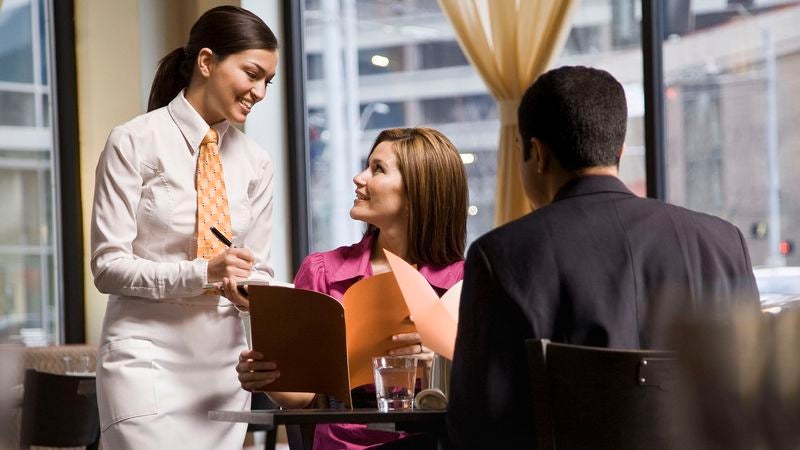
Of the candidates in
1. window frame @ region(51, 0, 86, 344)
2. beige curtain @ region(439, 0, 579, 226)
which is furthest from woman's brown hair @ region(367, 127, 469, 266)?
window frame @ region(51, 0, 86, 344)

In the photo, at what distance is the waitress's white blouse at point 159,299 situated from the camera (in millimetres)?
2098

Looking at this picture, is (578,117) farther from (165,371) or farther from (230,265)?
(165,371)

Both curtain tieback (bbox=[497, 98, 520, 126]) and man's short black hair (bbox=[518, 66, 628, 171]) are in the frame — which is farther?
curtain tieback (bbox=[497, 98, 520, 126])

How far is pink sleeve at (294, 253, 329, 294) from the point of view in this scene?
232 cm

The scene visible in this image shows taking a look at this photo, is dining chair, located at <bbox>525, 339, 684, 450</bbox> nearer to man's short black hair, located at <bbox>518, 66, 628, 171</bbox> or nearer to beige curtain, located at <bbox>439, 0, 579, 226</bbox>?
man's short black hair, located at <bbox>518, 66, 628, 171</bbox>

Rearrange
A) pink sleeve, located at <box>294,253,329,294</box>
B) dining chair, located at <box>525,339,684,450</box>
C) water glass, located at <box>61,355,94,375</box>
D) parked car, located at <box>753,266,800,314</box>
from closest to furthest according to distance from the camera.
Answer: dining chair, located at <box>525,339,684,450</box> < pink sleeve, located at <box>294,253,329,294</box> < parked car, located at <box>753,266,800,314</box> < water glass, located at <box>61,355,94,375</box>

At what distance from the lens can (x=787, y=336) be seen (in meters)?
1.18

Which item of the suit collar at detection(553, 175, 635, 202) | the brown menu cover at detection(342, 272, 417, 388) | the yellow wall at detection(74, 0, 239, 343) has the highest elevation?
the yellow wall at detection(74, 0, 239, 343)

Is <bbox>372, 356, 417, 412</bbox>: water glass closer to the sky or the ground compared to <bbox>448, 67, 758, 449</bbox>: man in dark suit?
closer to the ground

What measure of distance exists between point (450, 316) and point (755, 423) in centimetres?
58

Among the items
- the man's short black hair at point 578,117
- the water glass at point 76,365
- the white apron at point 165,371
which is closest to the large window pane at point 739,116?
the water glass at point 76,365

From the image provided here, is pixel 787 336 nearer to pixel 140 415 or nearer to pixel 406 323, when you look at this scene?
pixel 406 323

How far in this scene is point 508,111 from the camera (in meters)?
4.52

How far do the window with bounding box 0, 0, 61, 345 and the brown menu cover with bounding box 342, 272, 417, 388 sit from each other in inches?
140
